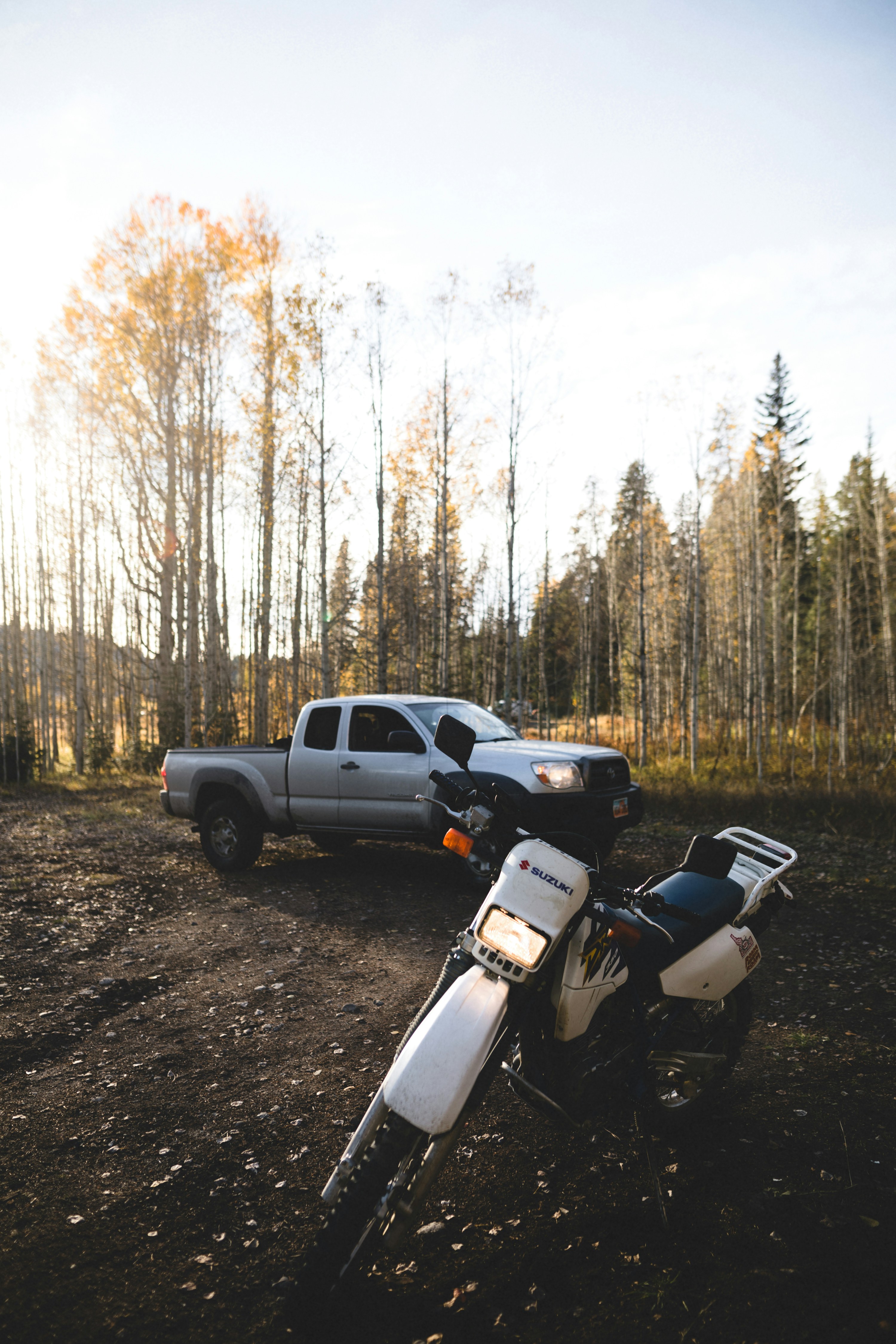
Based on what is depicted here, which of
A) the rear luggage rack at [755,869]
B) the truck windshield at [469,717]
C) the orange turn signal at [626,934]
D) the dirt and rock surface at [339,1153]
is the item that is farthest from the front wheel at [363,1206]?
the truck windshield at [469,717]

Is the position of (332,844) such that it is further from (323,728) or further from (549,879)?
(549,879)

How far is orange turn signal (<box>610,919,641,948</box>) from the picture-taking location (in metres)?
2.16

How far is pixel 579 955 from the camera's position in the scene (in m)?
2.24

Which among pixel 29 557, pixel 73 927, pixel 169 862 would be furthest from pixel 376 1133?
pixel 29 557

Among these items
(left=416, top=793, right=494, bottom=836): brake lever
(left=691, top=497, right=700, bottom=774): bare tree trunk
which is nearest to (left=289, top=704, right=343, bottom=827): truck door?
(left=416, top=793, right=494, bottom=836): brake lever

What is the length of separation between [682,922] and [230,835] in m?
5.91

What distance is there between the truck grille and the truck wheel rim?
3.78 meters

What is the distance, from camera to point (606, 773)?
6730mm

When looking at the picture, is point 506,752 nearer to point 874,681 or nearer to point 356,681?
point 874,681

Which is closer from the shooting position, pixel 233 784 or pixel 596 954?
pixel 596 954

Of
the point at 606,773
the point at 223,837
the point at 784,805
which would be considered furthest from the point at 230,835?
the point at 784,805

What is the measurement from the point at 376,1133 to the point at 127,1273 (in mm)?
996

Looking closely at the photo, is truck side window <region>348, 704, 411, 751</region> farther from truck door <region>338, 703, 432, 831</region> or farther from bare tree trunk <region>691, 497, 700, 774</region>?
bare tree trunk <region>691, 497, 700, 774</region>

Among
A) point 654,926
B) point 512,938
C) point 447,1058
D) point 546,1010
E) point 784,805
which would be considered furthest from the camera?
point 784,805
